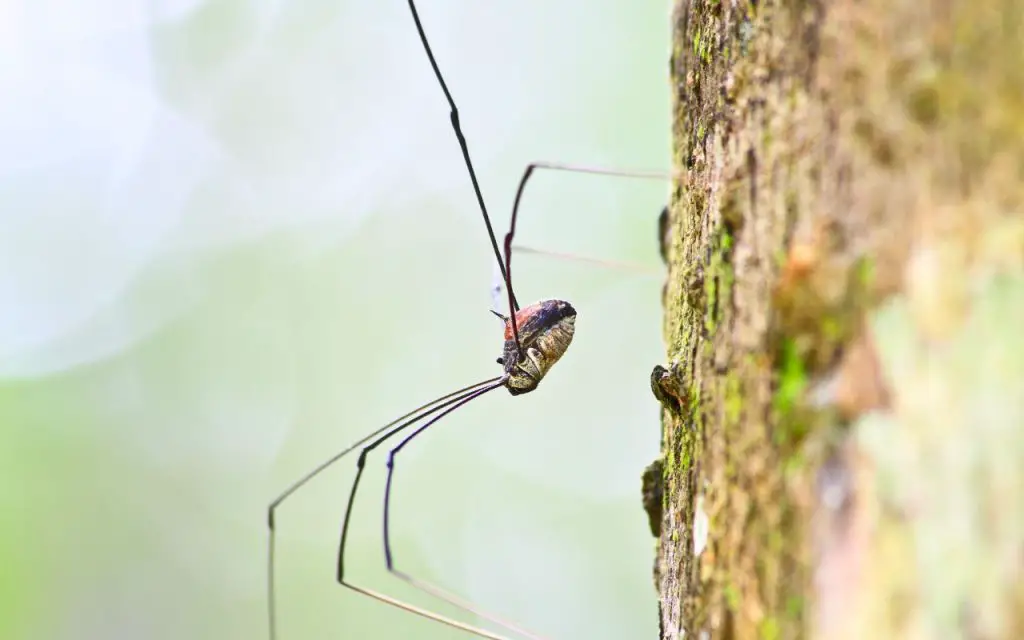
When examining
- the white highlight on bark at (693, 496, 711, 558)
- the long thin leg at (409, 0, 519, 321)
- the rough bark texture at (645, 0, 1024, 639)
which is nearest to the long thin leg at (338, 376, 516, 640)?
the long thin leg at (409, 0, 519, 321)

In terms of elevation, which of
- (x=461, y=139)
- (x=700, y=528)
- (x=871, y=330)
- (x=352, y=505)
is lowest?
(x=352, y=505)

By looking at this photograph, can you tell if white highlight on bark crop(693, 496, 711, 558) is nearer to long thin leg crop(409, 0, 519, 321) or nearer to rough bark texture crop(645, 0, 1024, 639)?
rough bark texture crop(645, 0, 1024, 639)

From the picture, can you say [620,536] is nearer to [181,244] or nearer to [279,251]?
[279,251]

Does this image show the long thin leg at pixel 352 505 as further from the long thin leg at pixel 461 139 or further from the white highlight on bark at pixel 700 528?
the white highlight on bark at pixel 700 528

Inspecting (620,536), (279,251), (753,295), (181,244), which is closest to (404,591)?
(620,536)

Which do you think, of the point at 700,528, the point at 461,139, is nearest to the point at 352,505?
the point at 461,139

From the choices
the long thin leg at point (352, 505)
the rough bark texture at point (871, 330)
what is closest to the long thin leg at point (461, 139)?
the long thin leg at point (352, 505)

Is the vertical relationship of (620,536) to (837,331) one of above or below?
below

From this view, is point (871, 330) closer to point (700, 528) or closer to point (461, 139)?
point (700, 528)
